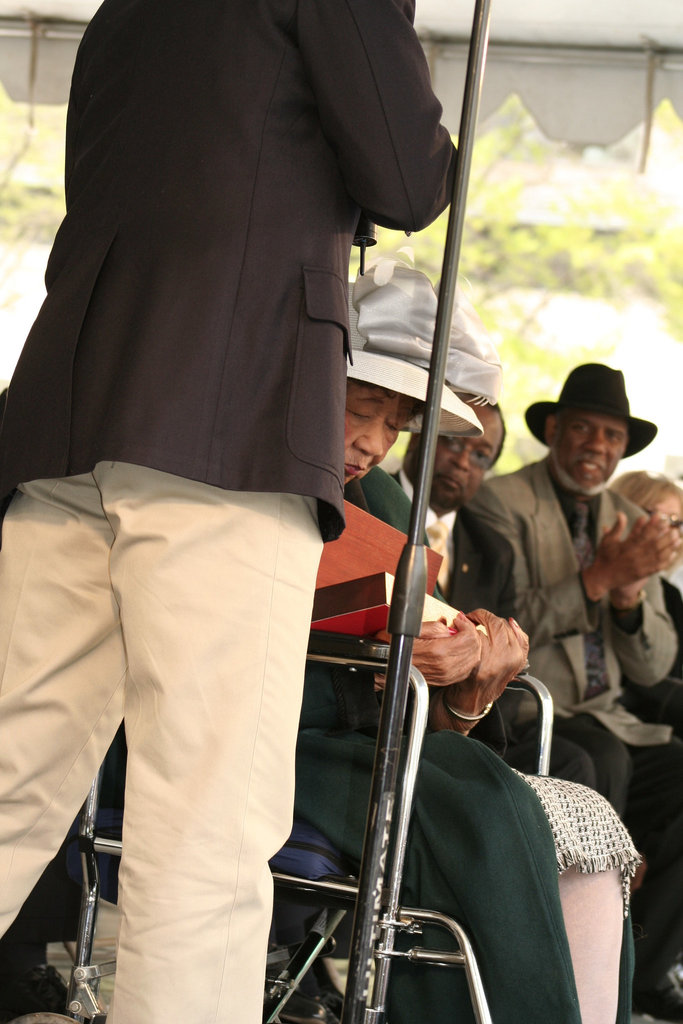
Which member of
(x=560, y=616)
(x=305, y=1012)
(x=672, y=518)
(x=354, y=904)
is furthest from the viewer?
(x=672, y=518)

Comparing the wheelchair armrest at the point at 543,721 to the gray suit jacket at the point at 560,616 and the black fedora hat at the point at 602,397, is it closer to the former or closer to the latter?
the gray suit jacket at the point at 560,616

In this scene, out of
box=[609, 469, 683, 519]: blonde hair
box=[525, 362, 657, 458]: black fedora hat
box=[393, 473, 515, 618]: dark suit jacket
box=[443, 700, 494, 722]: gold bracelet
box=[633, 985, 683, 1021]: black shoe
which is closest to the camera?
box=[443, 700, 494, 722]: gold bracelet

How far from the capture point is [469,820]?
1590 mm

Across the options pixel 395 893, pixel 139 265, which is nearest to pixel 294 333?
pixel 139 265

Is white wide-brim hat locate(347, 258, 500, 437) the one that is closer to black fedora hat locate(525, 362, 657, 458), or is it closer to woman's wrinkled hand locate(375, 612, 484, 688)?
woman's wrinkled hand locate(375, 612, 484, 688)

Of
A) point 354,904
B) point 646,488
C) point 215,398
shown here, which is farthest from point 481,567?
point 215,398

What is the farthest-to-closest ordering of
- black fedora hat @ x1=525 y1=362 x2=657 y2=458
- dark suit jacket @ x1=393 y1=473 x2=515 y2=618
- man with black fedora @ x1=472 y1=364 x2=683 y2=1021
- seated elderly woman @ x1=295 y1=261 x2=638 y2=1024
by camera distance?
1. black fedora hat @ x1=525 y1=362 x2=657 y2=458
2. dark suit jacket @ x1=393 y1=473 x2=515 y2=618
3. man with black fedora @ x1=472 y1=364 x2=683 y2=1021
4. seated elderly woman @ x1=295 y1=261 x2=638 y2=1024

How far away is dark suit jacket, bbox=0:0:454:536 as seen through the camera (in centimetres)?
118

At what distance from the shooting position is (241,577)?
3.92ft

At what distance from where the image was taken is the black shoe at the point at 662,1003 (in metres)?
2.79

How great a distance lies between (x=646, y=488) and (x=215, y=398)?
128 inches

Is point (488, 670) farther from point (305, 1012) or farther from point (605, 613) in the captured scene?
point (605, 613)

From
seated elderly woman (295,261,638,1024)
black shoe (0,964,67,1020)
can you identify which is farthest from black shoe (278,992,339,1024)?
seated elderly woman (295,261,638,1024)

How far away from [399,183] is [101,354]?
38 cm
